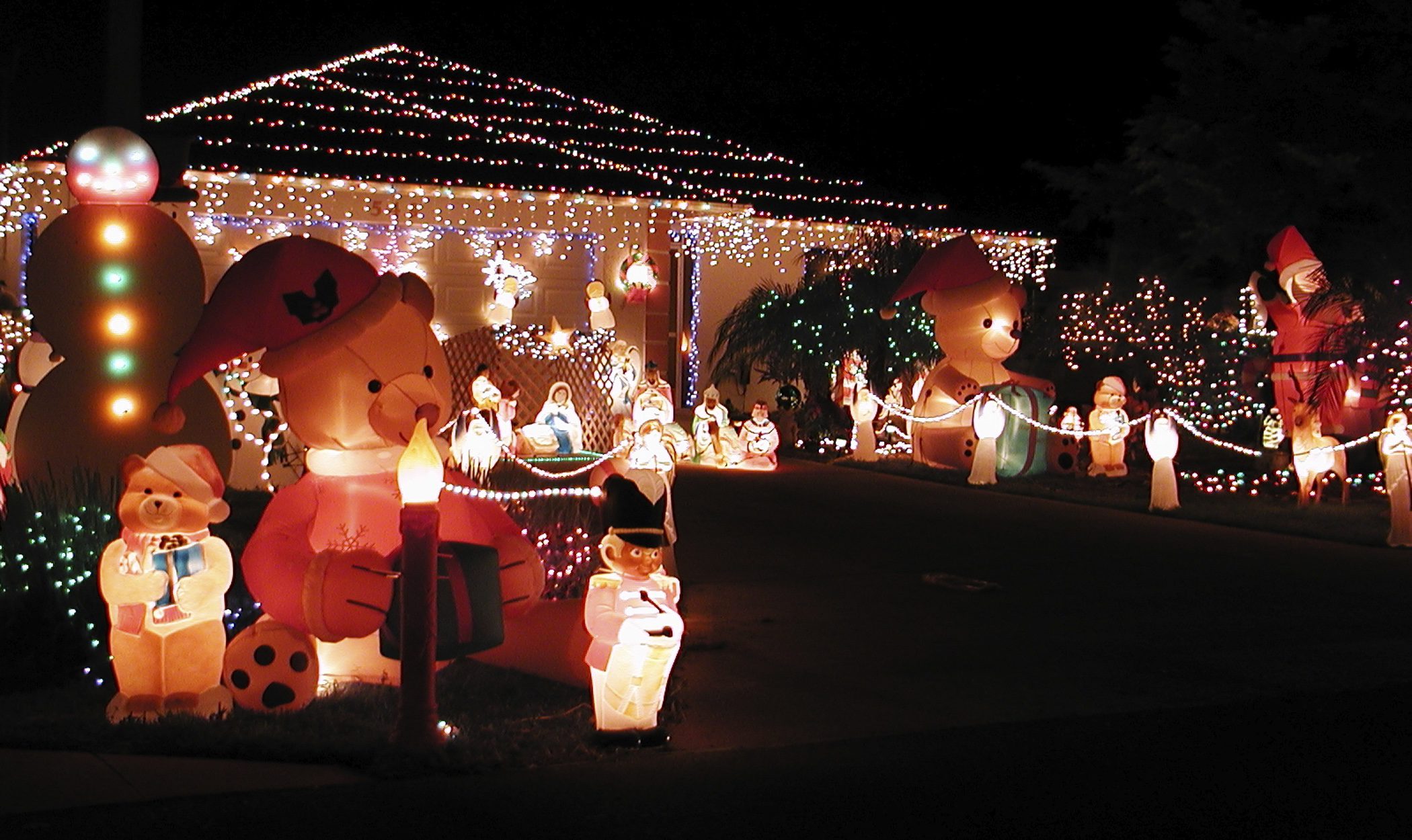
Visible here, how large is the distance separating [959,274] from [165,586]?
12233 millimetres

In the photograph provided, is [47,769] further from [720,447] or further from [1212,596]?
[720,447]

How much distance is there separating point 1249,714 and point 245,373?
942 centimetres

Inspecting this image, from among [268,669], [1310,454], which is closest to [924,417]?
[1310,454]

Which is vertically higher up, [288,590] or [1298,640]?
[288,590]

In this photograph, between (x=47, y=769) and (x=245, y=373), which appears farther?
(x=245, y=373)

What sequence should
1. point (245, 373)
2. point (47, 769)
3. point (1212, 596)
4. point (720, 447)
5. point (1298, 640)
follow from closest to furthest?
point (47, 769), point (1298, 640), point (1212, 596), point (245, 373), point (720, 447)

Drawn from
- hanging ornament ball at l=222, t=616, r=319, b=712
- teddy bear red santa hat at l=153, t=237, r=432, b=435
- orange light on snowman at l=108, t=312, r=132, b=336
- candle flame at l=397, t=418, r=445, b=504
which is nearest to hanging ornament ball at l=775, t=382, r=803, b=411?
orange light on snowman at l=108, t=312, r=132, b=336

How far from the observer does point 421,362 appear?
22.4ft

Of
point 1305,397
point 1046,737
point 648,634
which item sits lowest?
point 1046,737

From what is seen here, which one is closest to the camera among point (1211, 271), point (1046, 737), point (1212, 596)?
point (1046, 737)

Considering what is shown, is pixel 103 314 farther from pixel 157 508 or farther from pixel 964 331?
pixel 964 331

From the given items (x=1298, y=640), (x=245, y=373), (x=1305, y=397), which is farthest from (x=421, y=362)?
(x=1305, y=397)

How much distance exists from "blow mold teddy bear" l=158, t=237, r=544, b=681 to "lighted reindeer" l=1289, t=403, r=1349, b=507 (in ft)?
33.9

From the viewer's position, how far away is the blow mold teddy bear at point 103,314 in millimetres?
8773
